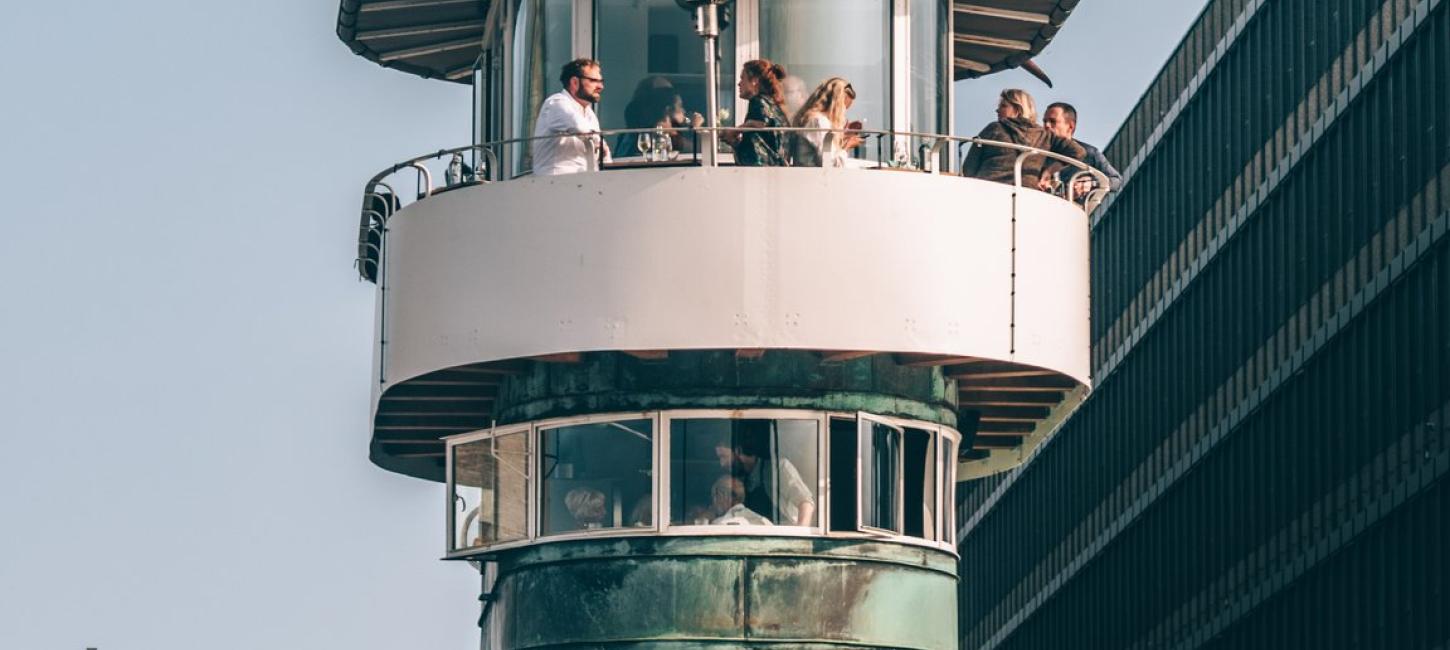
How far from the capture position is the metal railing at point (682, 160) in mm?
37656

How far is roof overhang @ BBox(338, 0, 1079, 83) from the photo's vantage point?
141 feet

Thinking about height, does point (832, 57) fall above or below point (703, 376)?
above

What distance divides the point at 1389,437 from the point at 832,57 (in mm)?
38063

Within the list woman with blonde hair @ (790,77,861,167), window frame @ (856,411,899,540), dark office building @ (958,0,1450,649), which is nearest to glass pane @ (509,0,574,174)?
woman with blonde hair @ (790,77,861,167)

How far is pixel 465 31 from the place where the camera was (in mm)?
44000

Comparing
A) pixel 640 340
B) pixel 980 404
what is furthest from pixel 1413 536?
pixel 640 340

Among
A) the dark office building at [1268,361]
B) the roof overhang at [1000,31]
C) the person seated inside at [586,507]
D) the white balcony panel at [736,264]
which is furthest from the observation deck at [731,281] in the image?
the dark office building at [1268,361]

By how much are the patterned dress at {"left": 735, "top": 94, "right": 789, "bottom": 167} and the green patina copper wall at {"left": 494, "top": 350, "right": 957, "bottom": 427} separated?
1920 mm

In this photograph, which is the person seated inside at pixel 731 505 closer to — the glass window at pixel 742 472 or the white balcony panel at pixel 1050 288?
the glass window at pixel 742 472

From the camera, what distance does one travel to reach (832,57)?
3906 cm

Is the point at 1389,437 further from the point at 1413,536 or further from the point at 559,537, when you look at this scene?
the point at 559,537

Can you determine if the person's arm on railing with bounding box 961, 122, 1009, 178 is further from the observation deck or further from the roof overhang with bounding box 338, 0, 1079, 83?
the roof overhang with bounding box 338, 0, 1079, 83

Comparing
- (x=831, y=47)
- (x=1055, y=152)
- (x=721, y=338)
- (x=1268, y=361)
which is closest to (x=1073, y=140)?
→ (x=1055, y=152)

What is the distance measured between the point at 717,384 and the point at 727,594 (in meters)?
2.12
